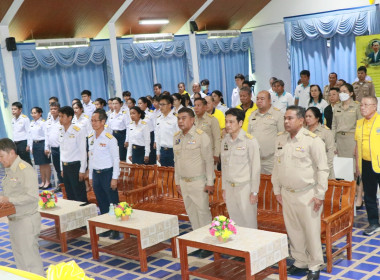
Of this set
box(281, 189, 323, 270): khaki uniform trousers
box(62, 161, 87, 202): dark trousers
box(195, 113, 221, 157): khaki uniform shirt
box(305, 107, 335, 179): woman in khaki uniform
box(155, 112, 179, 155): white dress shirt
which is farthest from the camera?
box(155, 112, 179, 155): white dress shirt

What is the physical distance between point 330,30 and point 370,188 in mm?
7679

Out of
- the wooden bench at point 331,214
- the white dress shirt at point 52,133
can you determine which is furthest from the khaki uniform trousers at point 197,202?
the white dress shirt at point 52,133

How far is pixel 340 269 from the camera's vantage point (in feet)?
15.4

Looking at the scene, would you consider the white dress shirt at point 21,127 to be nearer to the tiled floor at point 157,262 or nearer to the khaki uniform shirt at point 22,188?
the tiled floor at point 157,262

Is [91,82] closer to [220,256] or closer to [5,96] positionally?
[5,96]

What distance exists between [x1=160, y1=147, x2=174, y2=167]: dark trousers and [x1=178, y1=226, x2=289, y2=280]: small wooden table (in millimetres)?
2721

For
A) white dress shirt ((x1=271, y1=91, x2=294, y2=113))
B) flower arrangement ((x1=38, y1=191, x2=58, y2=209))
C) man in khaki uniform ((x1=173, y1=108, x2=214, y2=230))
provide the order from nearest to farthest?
man in khaki uniform ((x1=173, y1=108, x2=214, y2=230))
flower arrangement ((x1=38, y1=191, x2=58, y2=209))
white dress shirt ((x1=271, y1=91, x2=294, y2=113))

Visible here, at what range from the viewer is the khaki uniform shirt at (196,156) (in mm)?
5184

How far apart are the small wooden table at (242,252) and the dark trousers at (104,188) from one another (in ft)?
5.42

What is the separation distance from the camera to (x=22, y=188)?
4328mm

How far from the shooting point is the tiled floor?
467 cm

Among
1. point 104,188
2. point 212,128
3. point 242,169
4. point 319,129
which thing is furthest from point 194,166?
point 212,128

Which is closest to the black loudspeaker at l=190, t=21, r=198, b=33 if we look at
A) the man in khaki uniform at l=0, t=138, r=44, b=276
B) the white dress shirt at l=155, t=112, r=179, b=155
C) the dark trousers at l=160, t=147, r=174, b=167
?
the white dress shirt at l=155, t=112, r=179, b=155

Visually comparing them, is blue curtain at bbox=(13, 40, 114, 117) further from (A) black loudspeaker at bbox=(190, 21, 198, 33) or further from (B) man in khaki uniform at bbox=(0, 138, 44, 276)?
(B) man in khaki uniform at bbox=(0, 138, 44, 276)
